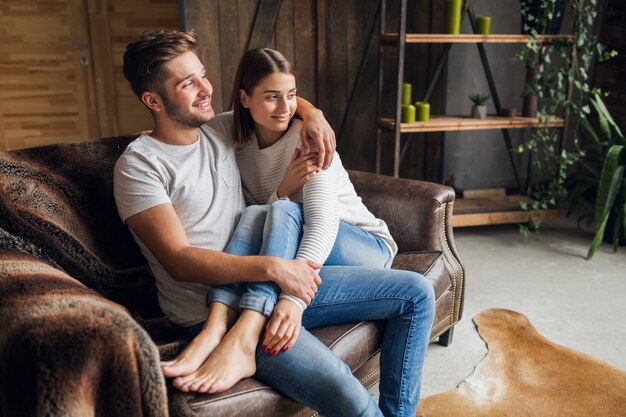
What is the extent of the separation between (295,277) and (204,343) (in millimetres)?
268

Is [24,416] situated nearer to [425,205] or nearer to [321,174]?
[321,174]

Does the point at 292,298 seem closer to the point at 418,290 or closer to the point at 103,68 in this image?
the point at 418,290

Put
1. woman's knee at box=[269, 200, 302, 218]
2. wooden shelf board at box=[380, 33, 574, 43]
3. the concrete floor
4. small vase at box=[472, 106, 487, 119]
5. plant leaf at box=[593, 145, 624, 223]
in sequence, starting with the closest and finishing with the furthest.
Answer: woman's knee at box=[269, 200, 302, 218], the concrete floor, plant leaf at box=[593, 145, 624, 223], wooden shelf board at box=[380, 33, 574, 43], small vase at box=[472, 106, 487, 119]

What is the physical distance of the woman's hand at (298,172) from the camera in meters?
1.61

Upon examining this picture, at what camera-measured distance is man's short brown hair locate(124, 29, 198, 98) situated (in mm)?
1479

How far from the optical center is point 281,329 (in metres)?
1.29

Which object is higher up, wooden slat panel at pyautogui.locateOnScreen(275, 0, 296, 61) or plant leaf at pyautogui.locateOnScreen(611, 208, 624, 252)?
wooden slat panel at pyautogui.locateOnScreen(275, 0, 296, 61)

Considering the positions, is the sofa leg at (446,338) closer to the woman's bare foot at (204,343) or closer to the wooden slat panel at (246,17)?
the woman's bare foot at (204,343)

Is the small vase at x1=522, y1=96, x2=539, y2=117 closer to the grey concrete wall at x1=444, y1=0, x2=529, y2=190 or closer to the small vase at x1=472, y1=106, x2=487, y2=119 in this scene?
the grey concrete wall at x1=444, y1=0, x2=529, y2=190

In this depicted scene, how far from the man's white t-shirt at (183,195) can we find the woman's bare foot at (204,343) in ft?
0.31

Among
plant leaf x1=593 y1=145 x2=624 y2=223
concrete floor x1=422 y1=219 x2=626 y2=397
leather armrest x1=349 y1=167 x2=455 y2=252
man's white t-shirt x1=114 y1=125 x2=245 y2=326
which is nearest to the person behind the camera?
man's white t-shirt x1=114 y1=125 x2=245 y2=326

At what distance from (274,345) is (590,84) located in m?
3.42

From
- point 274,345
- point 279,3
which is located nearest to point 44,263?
point 274,345

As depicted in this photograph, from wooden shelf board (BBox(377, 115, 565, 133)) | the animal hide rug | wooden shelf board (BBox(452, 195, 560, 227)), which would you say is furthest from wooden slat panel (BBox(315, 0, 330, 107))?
the animal hide rug
